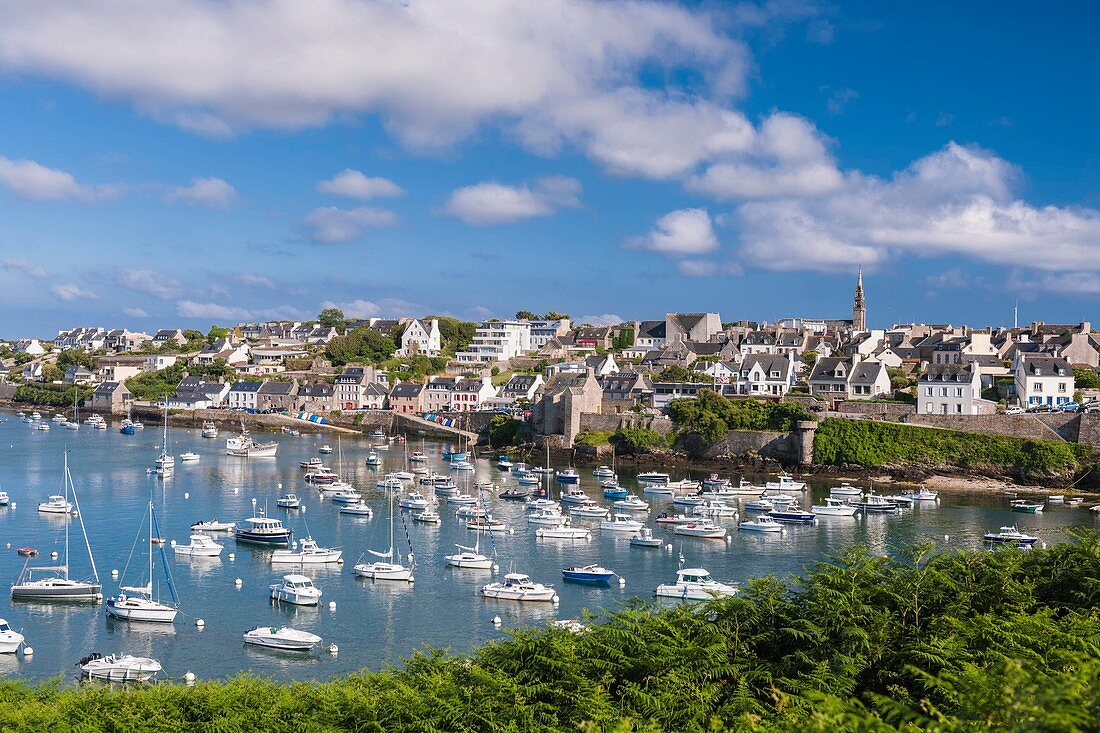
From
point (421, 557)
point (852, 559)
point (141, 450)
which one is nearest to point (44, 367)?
point (141, 450)

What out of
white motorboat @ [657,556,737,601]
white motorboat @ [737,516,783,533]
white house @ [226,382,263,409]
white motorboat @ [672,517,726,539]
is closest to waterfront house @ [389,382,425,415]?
white house @ [226,382,263,409]

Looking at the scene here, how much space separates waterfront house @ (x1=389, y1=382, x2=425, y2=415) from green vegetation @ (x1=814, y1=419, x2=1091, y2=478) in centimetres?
2771

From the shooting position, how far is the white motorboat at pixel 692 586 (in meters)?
20.2

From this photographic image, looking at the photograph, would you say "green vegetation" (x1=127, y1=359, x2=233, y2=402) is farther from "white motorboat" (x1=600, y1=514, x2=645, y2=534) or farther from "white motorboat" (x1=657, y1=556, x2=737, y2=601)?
"white motorboat" (x1=657, y1=556, x2=737, y2=601)

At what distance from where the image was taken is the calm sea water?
17438mm

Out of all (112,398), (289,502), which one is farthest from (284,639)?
(112,398)

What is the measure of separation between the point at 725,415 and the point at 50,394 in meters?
55.3

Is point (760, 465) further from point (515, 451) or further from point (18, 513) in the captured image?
point (18, 513)

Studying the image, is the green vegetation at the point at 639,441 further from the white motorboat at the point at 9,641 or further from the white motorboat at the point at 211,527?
the white motorboat at the point at 9,641

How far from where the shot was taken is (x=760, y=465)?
130 ft

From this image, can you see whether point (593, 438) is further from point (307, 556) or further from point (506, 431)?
point (307, 556)

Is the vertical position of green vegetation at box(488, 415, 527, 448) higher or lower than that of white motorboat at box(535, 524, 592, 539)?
higher

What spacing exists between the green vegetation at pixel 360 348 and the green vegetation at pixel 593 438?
2921 cm

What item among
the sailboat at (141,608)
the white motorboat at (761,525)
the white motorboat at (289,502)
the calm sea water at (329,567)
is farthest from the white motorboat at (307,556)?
the white motorboat at (761,525)
